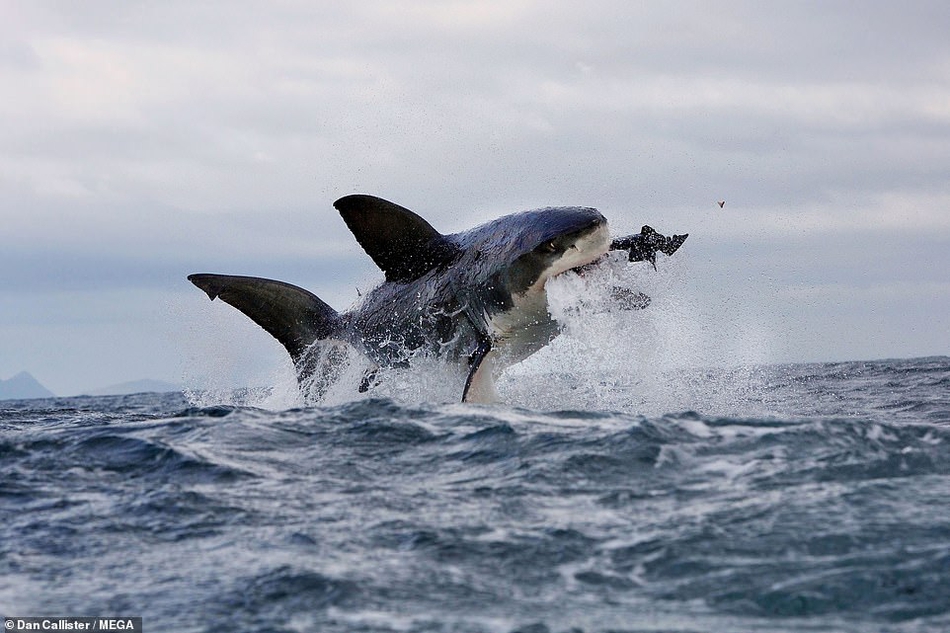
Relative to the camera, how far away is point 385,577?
6.16 meters

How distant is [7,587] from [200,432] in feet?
15.3

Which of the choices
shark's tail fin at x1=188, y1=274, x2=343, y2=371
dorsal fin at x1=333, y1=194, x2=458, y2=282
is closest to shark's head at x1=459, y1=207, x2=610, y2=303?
dorsal fin at x1=333, y1=194, x2=458, y2=282

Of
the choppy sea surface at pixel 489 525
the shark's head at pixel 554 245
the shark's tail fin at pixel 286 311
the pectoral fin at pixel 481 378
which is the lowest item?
the choppy sea surface at pixel 489 525

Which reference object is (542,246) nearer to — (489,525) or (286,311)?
(286,311)

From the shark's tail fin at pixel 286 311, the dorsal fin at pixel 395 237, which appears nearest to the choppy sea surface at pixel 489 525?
the dorsal fin at pixel 395 237

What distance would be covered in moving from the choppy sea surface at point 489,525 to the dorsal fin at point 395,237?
3.46m

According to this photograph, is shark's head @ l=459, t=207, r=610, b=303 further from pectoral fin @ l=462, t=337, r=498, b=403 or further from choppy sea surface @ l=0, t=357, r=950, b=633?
choppy sea surface @ l=0, t=357, r=950, b=633

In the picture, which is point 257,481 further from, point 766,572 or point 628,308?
point 628,308

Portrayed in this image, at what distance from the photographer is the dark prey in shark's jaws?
12281 mm

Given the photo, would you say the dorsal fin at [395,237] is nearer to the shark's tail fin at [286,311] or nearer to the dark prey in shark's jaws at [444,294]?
the dark prey in shark's jaws at [444,294]

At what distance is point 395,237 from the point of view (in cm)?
1377

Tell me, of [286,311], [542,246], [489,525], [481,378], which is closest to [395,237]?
[481,378]

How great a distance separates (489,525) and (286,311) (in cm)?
865

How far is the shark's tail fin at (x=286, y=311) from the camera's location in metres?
14.9
